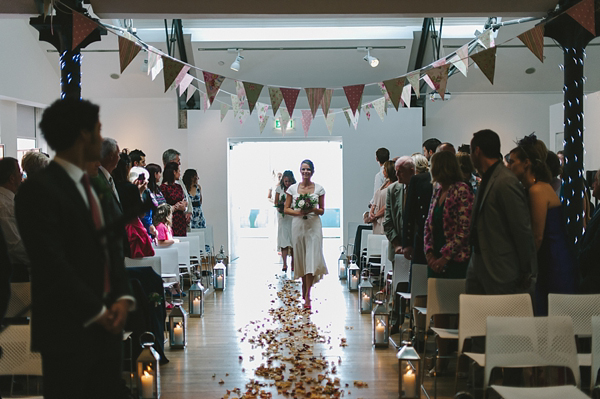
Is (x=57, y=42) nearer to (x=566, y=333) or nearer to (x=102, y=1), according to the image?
(x=102, y=1)

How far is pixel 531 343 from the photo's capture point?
3.21 meters

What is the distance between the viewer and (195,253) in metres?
8.17

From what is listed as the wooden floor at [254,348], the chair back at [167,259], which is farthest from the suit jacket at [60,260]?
the chair back at [167,259]

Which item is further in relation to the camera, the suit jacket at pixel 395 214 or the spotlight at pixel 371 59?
the spotlight at pixel 371 59

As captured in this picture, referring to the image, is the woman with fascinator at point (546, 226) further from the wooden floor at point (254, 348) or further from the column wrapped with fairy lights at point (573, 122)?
the column wrapped with fairy lights at point (573, 122)

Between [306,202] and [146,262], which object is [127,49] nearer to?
[146,262]

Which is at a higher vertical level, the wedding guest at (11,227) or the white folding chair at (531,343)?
the wedding guest at (11,227)

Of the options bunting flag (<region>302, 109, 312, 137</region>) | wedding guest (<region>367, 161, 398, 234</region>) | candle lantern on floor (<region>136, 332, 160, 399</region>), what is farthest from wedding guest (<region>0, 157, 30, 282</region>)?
bunting flag (<region>302, 109, 312, 137</region>)

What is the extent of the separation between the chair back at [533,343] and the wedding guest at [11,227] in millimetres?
3204

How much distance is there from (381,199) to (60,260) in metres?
5.83

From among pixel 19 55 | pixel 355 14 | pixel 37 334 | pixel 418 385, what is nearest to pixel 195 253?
pixel 355 14

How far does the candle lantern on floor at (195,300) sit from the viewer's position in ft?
23.0

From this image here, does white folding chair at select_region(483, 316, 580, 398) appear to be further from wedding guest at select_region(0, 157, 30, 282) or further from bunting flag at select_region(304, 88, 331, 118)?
bunting flag at select_region(304, 88, 331, 118)

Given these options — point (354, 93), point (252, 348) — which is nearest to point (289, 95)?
point (354, 93)
